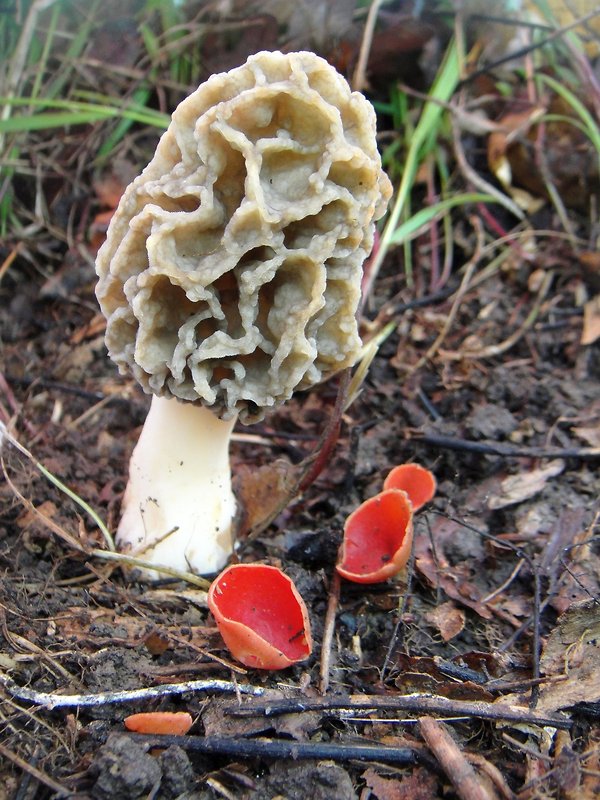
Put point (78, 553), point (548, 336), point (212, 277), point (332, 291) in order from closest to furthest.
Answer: point (212, 277)
point (332, 291)
point (78, 553)
point (548, 336)

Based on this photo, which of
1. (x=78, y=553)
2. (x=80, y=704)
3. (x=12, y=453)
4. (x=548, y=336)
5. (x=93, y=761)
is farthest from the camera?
(x=548, y=336)

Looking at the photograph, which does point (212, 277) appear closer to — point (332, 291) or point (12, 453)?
point (332, 291)

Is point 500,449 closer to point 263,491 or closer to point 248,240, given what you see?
point 263,491

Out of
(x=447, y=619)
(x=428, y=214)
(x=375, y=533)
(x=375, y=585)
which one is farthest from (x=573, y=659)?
(x=428, y=214)

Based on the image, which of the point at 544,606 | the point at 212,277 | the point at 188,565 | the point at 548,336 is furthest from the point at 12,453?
the point at 548,336

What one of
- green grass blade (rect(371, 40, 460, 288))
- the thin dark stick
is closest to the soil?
the thin dark stick
